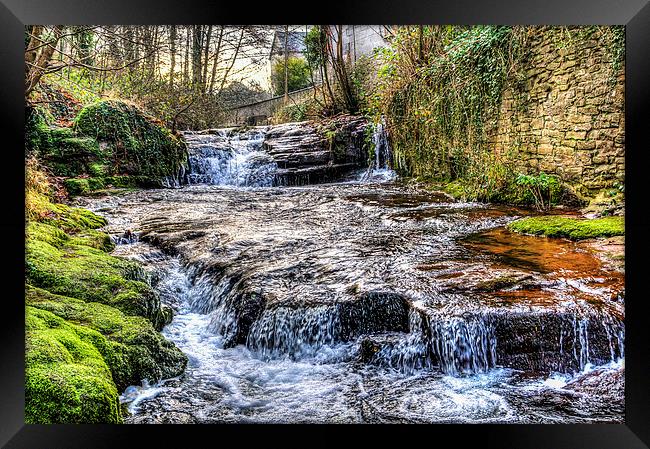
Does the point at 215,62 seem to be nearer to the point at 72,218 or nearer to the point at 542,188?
the point at 72,218

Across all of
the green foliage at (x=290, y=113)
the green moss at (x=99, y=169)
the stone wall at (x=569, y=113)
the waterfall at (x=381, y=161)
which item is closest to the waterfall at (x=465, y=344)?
the stone wall at (x=569, y=113)

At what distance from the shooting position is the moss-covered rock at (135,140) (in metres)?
4.51

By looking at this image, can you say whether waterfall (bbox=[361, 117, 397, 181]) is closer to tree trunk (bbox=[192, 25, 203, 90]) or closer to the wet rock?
tree trunk (bbox=[192, 25, 203, 90])

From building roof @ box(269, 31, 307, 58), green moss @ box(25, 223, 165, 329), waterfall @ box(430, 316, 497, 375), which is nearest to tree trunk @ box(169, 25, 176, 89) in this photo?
building roof @ box(269, 31, 307, 58)

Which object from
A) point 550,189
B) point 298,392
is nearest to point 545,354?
point 298,392

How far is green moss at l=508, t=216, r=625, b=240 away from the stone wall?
0.31 metres

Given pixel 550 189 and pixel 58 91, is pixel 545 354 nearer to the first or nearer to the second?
pixel 550 189

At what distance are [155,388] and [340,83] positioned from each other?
14.7 feet

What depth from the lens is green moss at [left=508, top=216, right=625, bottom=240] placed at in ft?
10.8

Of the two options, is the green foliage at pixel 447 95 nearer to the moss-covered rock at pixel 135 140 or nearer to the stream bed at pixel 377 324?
the stream bed at pixel 377 324

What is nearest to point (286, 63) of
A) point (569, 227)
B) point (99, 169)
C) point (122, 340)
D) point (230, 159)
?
point (230, 159)

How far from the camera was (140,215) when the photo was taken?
3.97 metres
